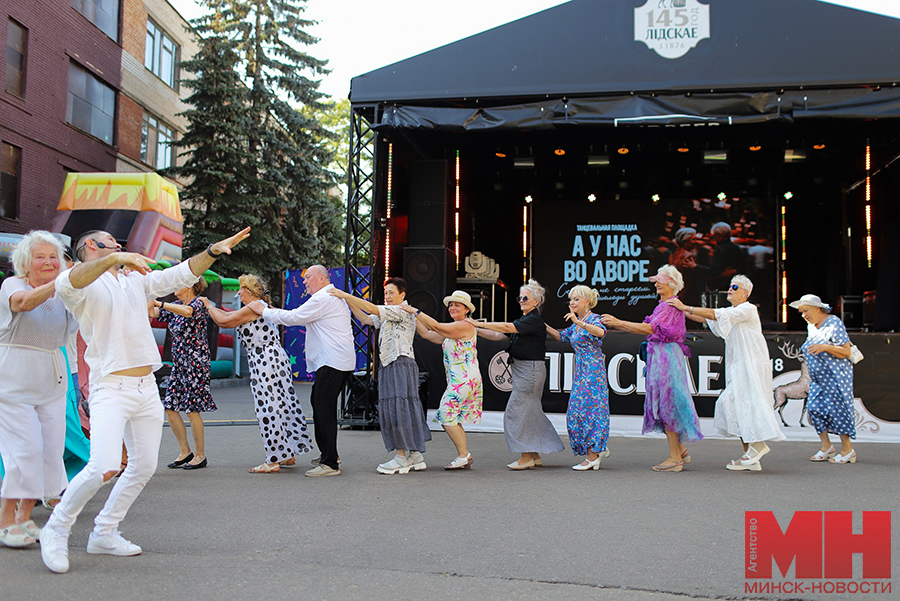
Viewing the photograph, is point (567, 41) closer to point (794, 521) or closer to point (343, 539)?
point (794, 521)

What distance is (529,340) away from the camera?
7562 millimetres

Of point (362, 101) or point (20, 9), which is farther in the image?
point (20, 9)

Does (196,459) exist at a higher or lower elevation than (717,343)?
lower

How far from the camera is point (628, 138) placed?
12492 millimetres

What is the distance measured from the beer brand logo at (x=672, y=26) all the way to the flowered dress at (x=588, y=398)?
4.46m

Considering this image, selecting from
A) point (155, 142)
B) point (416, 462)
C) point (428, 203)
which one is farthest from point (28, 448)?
point (155, 142)

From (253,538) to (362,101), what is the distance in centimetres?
705

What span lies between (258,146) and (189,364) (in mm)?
20642

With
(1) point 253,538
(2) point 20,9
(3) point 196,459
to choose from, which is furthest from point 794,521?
(2) point 20,9

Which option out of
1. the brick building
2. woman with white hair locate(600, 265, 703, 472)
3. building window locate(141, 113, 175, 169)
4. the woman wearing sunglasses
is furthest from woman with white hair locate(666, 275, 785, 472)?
building window locate(141, 113, 175, 169)

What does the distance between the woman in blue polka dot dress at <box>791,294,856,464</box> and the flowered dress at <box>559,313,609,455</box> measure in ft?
8.38

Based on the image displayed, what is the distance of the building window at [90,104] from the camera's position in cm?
2050

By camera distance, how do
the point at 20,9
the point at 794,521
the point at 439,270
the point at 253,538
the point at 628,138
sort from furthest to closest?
the point at 20,9 → the point at 628,138 → the point at 439,270 → the point at 794,521 → the point at 253,538

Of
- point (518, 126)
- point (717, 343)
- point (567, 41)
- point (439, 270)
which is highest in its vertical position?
point (567, 41)
